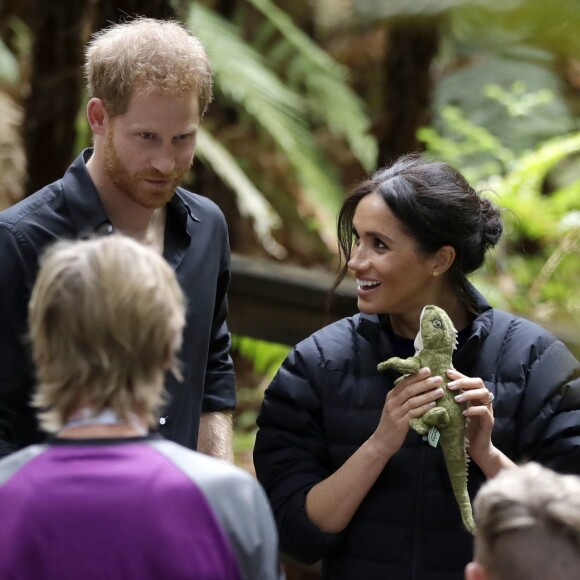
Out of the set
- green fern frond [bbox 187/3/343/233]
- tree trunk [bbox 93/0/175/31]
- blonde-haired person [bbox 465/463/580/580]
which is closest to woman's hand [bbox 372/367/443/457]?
blonde-haired person [bbox 465/463/580/580]

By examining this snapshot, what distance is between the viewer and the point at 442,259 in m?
2.69

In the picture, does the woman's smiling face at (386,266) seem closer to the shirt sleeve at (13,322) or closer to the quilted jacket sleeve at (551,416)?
the quilted jacket sleeve at (551,416)

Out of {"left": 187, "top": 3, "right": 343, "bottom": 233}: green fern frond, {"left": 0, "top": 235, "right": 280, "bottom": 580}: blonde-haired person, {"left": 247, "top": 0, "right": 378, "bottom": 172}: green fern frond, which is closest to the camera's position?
{"left": 0, "top": 235, "right": 280, "bottom": 580}: blonde-haired person

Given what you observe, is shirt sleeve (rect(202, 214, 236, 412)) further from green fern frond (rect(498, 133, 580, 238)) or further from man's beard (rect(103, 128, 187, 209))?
green fern frond (rect(498, 133, 580, 238))

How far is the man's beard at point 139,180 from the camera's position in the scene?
99.6 inches

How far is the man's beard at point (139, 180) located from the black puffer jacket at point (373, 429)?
1.77 feet

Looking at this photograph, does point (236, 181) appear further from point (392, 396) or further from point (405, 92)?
point (392, 396)

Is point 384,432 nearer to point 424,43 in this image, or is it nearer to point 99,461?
point 99,461

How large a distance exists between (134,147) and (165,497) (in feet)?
3.76

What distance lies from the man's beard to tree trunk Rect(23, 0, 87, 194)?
235cm

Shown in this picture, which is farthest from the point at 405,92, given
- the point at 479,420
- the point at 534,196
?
the point at 479,420

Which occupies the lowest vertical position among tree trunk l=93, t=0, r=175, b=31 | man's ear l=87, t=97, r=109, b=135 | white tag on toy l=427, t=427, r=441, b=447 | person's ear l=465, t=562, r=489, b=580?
white tag on toy l=427, t=427, r=441, b=447

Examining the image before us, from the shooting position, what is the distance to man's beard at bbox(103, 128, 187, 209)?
8.30 ft

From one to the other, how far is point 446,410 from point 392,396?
13cm
